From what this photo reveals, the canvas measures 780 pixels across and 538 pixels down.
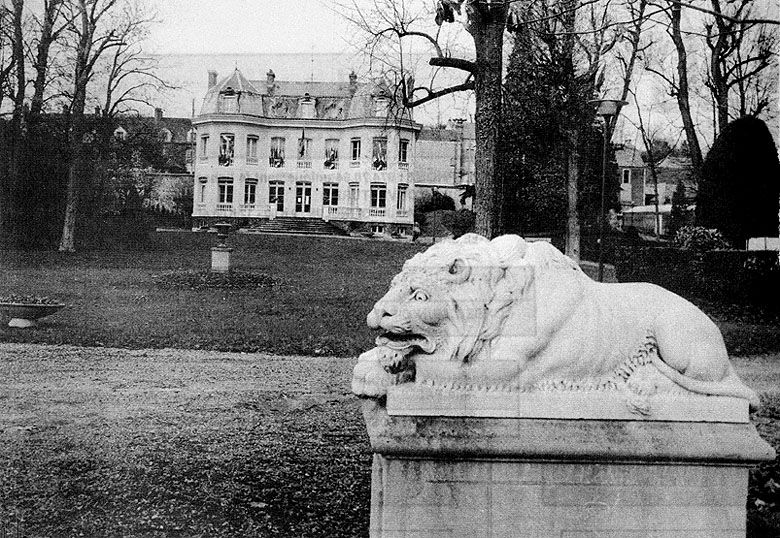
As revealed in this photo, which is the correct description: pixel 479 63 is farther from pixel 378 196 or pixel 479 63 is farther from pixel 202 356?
pixel 202 356

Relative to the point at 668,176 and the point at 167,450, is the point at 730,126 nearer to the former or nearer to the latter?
the point at 668,176

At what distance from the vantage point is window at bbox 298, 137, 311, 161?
14.9 feet

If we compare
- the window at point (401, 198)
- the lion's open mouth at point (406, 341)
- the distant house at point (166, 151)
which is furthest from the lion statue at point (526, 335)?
the distant house at point (166, 151)

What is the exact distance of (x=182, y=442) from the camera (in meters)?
4.37

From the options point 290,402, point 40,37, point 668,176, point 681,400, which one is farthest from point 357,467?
point 40,37

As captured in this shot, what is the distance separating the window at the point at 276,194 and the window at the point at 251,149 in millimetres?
200

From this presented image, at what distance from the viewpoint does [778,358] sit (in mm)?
4570

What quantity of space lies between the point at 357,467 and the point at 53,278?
2.36 m

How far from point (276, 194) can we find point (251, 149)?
0.33m

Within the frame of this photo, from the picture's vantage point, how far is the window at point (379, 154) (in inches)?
175

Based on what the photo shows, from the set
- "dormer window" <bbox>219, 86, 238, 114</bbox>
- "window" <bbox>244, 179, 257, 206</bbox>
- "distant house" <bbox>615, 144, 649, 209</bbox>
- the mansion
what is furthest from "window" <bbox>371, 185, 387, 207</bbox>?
"distant house" <bbox>615, 144, 649, 209</bbox>

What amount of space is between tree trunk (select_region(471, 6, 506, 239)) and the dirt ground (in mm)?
1498

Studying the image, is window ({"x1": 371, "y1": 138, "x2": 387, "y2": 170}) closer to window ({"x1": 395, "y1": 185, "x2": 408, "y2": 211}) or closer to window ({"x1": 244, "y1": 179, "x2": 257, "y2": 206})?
window ({"x1": 395, "y1": 185, "x2": 408, "y2": 211})

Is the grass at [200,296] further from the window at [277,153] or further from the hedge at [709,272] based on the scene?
the hedge at [709,272]
